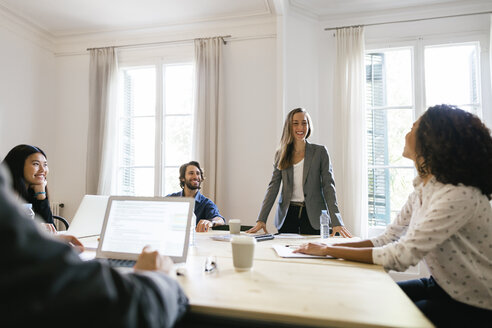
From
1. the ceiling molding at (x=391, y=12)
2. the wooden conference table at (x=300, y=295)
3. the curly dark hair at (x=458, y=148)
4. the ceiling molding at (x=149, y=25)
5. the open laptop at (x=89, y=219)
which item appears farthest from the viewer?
the ceiling molding at (x=149, y=25)

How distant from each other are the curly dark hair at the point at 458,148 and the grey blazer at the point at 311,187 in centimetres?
127

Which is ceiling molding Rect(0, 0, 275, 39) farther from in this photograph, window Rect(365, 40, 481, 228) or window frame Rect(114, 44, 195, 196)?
window Rect(365, 40, 481, 228)

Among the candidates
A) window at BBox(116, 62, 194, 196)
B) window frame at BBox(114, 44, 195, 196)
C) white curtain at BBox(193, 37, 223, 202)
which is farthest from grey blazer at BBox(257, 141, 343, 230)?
window frame at BBox(114, 44, 195, 196)

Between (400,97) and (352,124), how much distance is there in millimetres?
653

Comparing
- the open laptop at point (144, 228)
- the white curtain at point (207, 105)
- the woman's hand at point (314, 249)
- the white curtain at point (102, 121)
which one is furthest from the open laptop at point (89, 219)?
the white curtain at point (102, 121)

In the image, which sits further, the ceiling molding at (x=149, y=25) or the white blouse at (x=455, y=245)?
the ceiling molding at (x=149, y=25)

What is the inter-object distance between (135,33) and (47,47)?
1231mm

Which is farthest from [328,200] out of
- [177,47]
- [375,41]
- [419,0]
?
[177,47]

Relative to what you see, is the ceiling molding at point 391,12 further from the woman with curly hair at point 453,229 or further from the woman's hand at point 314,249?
the woman's hand at point 314,249

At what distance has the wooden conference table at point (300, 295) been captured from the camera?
2.35 feet

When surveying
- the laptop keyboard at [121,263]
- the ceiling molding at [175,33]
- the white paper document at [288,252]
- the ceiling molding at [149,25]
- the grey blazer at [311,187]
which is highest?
the ceiling molding at [149,25]

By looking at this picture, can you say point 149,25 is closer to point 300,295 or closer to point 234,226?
point 234,226

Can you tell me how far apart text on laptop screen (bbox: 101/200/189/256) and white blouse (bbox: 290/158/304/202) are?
1503 millimetres

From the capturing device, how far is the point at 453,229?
3.63 feet
